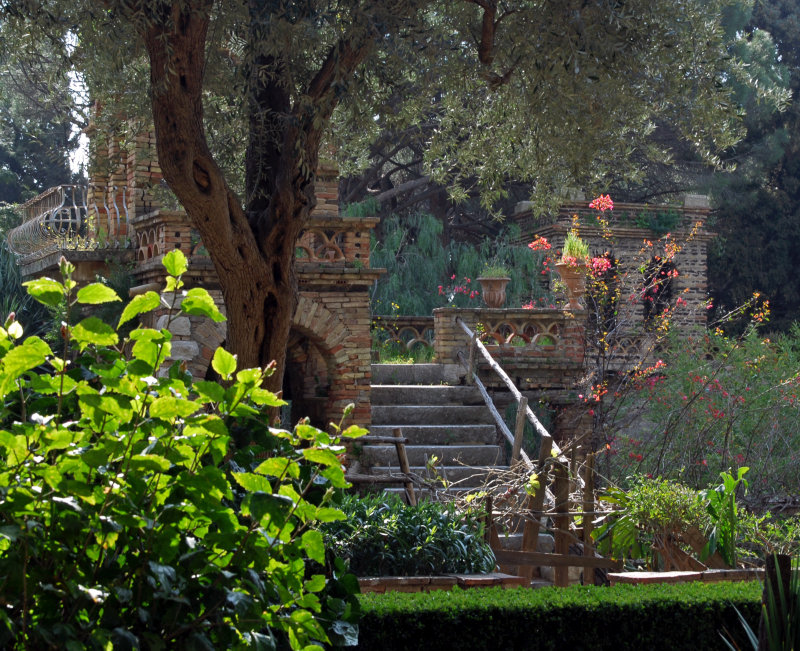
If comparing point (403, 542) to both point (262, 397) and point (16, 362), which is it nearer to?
point (262, 397)

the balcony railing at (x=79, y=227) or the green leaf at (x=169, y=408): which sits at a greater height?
the balcony railing at (x=79, y=227)

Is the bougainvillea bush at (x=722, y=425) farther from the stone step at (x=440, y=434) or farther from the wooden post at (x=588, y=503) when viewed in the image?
the wooden post at (x=588, y=503)

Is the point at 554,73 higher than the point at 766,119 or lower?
lower

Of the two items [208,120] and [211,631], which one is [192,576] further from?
[208,120]

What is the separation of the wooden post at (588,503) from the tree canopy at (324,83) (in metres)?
2.48

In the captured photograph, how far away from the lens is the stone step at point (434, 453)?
39.9 ft

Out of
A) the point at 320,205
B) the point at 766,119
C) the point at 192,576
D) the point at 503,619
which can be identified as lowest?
the point at 503,619

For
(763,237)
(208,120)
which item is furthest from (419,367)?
(763,237)

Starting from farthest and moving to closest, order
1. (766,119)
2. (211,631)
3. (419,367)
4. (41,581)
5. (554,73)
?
(766,119) < (419,367) < (554,73) < (211,631) < (41,581)

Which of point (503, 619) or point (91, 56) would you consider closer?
point (503, 619)

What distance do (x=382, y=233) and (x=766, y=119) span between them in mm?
11034

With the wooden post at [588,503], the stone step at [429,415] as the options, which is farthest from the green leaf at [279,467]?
the stone step at [429,415]

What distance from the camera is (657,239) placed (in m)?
20.9

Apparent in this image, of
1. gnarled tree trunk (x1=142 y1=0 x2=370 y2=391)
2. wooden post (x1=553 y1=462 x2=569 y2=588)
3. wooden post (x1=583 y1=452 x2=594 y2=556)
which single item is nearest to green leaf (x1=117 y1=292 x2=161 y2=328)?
gnarled tree trunk (x1=142 y1=0 x2=370 y2=391)
